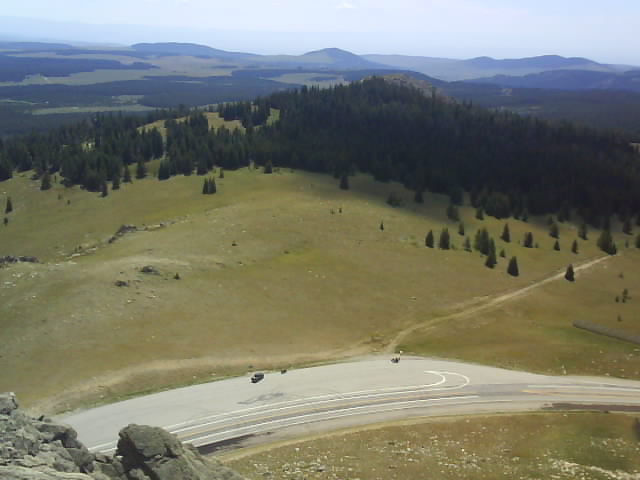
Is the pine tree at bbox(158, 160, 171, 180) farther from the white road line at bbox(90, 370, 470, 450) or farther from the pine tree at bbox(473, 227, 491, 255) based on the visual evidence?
the white road line at bbox(90, 370, 470, 450)

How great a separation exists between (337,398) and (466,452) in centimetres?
1107

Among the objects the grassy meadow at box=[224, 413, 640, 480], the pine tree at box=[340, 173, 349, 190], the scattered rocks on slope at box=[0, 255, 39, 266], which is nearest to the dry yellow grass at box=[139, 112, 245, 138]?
the pine tree at box=[340, 173, 349, 190]

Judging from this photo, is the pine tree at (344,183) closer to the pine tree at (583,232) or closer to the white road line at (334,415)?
the pine tree at (583,232)

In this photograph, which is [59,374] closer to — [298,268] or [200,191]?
[298,268]

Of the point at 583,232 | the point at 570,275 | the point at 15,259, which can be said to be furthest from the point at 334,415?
the point at 583,232

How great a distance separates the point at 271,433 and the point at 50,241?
81.0 m

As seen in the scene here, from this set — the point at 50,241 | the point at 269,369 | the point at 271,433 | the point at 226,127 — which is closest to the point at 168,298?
the point at 269,369

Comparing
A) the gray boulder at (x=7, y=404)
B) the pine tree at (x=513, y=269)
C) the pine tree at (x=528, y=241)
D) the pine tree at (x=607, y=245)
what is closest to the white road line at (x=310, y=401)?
A: the gray boulder at (x=7, y=404)

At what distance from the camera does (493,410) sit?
139ft

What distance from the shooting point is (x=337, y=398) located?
42.5 m

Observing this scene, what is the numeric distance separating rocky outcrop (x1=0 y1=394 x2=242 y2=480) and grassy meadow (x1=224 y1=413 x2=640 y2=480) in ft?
33.0

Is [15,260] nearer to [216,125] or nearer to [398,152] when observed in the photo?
[398,152]

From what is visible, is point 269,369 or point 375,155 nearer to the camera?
point 269,369

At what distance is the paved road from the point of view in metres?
37.6
